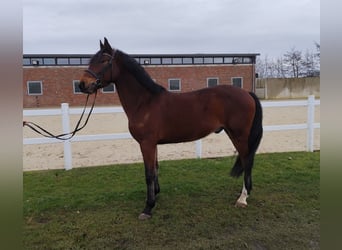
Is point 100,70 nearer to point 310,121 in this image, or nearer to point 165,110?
point 165,110

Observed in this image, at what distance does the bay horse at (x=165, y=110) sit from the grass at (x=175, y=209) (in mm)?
323

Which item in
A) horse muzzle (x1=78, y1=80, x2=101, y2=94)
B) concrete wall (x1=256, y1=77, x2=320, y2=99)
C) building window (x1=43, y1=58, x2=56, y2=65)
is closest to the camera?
horse muzzle (x1=78, y1=80, x2=101, y2=94)

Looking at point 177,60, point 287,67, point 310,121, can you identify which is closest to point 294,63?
point 287,67

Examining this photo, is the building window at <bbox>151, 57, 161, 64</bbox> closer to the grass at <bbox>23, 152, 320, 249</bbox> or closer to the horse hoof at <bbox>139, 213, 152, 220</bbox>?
the grass at <bbox>23, 152, 320, 249</bbox>

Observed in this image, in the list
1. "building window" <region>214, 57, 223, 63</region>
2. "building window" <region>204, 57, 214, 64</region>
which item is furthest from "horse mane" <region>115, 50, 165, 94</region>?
"building window" <region>214, 57, 223, 63</region>

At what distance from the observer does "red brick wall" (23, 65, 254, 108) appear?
2584 centimetres

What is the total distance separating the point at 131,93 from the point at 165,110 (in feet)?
1.55

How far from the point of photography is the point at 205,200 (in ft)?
12.4

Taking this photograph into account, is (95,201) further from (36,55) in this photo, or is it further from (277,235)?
(36,55)

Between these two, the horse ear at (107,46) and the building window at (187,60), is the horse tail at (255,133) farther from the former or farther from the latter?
the building window at (187,60)

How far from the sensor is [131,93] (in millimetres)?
3488

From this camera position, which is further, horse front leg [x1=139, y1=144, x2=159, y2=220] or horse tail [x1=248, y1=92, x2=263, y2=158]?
horse tail [x1=248, y1=92, x2=263, y2=158]

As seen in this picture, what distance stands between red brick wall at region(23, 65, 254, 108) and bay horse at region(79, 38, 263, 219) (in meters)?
21.6

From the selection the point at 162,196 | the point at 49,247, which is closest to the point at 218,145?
the point at 162,196
